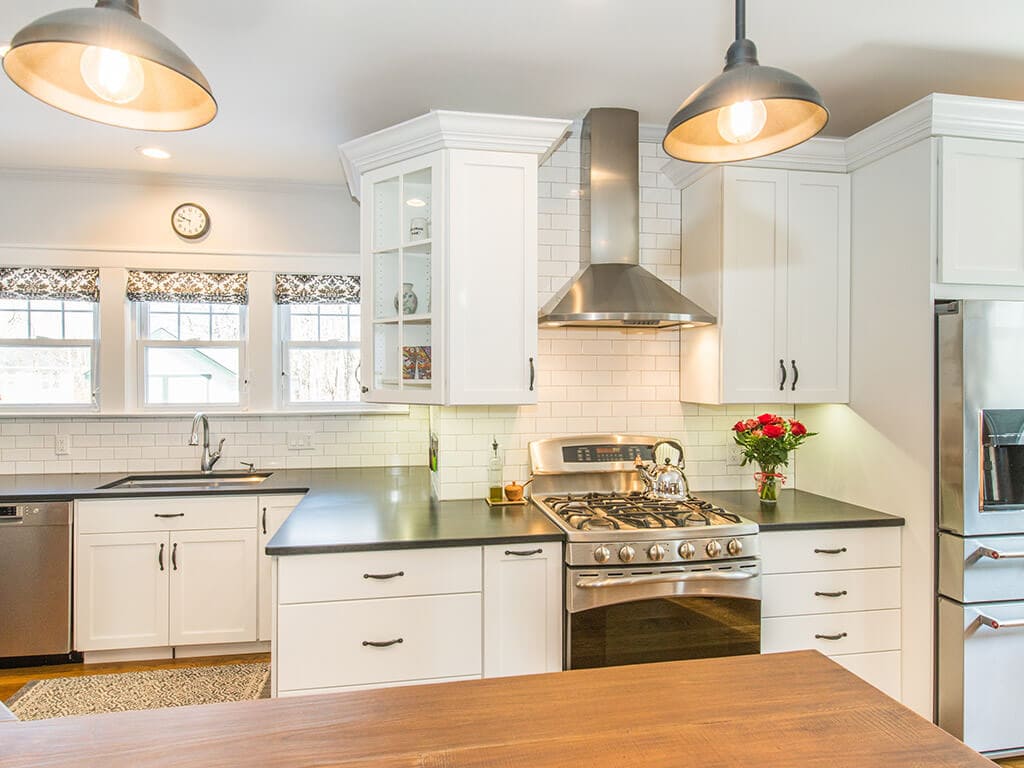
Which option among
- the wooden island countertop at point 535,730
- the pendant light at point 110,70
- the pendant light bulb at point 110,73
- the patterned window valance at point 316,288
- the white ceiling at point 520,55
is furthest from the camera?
the patterned window valance at point 316,288

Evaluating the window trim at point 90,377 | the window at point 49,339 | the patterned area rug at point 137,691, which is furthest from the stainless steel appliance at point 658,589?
the window at point 49,339

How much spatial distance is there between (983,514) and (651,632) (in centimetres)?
131

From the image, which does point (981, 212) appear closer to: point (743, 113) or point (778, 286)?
point (778, 286)

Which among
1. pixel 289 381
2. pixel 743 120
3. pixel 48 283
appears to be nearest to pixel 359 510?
pixel 289 381

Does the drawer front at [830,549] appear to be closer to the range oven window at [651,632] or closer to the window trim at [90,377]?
the range oven window at [651,632]

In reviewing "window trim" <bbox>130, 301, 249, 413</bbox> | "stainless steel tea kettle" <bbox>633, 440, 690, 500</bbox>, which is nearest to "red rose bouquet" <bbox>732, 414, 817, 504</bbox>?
"stainless steel tea kettle" <bbox>633, 440, 690, 500</bbox>

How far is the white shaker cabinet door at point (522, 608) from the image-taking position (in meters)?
2.31

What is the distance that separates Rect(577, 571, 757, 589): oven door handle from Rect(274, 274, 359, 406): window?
7.62 feet

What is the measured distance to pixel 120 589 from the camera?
317 cm

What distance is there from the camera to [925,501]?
94.8 inches

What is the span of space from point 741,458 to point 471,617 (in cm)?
163

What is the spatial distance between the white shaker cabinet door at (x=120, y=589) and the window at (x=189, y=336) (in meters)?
0.98

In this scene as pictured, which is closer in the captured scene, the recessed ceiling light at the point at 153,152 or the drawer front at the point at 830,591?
the drawer front at the point at 830,591

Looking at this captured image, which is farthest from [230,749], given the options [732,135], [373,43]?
[373,43]
